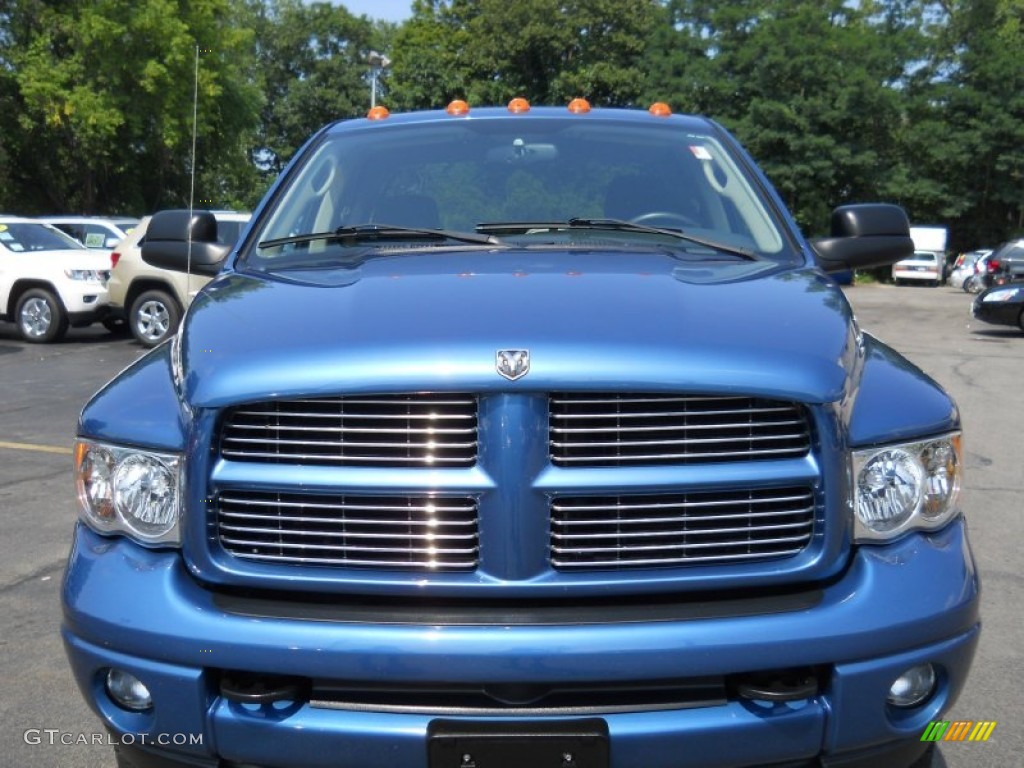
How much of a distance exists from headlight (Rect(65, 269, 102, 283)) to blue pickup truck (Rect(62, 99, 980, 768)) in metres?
14.2

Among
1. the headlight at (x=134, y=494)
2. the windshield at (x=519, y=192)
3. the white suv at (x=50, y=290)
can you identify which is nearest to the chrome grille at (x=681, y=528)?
the headlight at (x=134, y=494)

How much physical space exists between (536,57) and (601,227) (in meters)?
51.2

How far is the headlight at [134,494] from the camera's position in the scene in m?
2.47

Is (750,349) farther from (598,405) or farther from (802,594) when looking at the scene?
(802,594)

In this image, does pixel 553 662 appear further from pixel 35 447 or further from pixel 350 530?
pixel 35 447

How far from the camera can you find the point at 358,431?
7.72ft

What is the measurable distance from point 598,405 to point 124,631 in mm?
1064

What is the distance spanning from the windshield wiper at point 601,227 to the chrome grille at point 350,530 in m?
1.36

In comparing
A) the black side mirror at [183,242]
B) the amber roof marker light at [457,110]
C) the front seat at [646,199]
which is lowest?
the black side mirror at [183,242]

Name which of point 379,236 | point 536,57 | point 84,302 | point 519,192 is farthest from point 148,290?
point 536,57

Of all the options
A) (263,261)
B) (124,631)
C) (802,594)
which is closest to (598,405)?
(802,594)

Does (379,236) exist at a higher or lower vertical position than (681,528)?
higher

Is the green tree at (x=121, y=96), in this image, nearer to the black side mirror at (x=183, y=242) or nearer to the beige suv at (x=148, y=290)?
the beige suv at (x=148, y=290)

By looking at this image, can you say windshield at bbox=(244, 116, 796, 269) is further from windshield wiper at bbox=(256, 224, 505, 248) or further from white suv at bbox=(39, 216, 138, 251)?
white suv at bbox=(39, 216, 138, 251)
